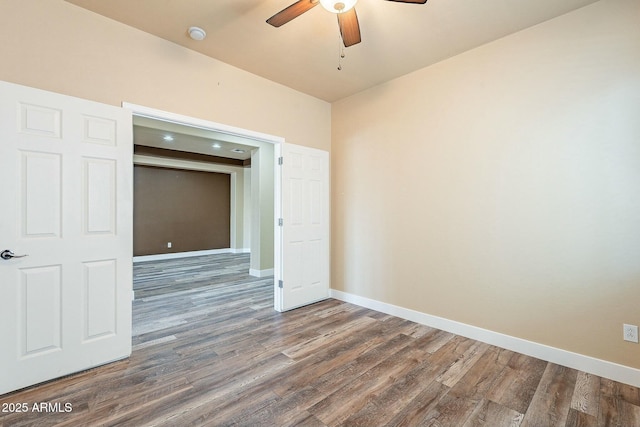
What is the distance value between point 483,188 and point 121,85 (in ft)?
11.5

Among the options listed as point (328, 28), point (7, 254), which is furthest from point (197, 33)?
point (7, 254)

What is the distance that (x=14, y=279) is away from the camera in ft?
6.46

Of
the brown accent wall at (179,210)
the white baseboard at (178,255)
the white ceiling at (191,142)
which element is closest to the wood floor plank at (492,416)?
the white ceiling at (191,142)

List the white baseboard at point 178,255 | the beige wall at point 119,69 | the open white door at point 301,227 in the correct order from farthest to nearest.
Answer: the white baseboard at point 178,255, the open white door at point 301,227, the beige wall at point 119,69

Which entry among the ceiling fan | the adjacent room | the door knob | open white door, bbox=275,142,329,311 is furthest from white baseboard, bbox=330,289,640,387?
the door knob

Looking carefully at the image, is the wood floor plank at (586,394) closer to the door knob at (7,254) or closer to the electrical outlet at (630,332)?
the electrical outlet at (630,332)

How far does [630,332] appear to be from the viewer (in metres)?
2.10

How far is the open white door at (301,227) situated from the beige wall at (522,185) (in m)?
0.71

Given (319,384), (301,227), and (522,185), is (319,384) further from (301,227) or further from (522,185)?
(522,185)

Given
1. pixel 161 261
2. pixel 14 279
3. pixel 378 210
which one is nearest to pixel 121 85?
pixel 14 279

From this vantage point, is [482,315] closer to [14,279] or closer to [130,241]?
[130,241]

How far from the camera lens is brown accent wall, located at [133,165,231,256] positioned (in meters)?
7.40

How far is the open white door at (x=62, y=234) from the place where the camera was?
1.96m

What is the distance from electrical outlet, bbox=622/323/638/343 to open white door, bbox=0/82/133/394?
13.0 feet
